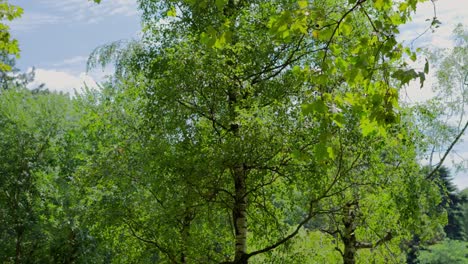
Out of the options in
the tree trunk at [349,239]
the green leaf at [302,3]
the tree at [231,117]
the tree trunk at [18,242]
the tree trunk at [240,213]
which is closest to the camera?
the green leaf at [302,3]

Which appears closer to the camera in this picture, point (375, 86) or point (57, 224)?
point (375, 86)

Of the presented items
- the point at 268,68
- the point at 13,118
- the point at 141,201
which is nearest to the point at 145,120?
the point at 141,201

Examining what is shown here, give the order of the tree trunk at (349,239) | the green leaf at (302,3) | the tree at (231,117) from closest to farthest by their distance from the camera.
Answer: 1. the green leaf at (302,3)
2. the tree at (231,117)
3. the tree trunk at (349,239)

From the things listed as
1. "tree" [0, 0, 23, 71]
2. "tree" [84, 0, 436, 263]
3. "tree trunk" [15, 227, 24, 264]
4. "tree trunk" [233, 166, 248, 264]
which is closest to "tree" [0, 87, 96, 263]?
"tree trunk" [15, 227, 24, 264]

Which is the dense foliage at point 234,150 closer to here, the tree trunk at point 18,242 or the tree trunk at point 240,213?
the tree trunk at point 240,213

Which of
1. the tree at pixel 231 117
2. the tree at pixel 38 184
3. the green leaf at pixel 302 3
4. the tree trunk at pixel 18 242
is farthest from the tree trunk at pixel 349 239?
the green leaf at pixel 302 3

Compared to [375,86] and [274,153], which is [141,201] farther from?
[375,86]

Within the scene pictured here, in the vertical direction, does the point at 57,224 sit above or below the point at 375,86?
above

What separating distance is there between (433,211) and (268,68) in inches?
241

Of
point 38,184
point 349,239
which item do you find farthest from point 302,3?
point 38,184

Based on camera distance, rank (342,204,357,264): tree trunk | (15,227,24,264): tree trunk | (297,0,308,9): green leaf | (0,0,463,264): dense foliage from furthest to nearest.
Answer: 1. (15,227,24,264): tree trunk
2. (342,204,357,264): tree trunk
3. (0,0,463,264): dense foliage
4. (297,0,308,9): green leaf

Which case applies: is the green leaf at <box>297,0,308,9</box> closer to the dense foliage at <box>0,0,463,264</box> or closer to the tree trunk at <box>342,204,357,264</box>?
the dense foliage at <box>0,0,463,264</box>

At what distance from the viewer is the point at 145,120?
36.7 feet

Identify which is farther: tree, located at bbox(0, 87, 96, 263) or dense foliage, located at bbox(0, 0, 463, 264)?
tree, located at bbox(0, 87, 96, 263)
